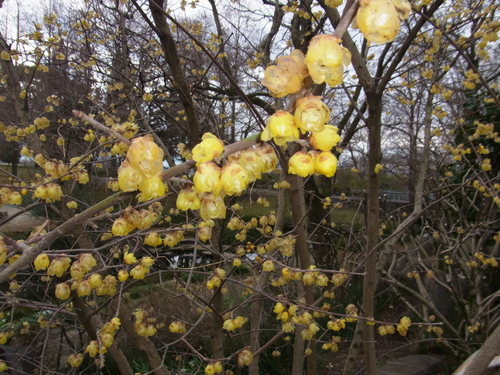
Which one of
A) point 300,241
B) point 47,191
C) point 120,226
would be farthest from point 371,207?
point 47,191

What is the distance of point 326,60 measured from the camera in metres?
0.75

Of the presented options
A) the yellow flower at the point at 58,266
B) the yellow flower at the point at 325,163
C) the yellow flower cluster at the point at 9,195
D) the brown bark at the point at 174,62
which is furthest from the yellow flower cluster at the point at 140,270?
the yellow flower at the point at 325,163

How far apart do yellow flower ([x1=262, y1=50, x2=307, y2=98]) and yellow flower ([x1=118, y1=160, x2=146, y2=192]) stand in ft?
1.23

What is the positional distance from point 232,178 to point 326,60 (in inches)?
12.5

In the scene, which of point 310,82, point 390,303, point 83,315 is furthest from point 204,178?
point 390,303

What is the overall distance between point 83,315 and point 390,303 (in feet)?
18.1

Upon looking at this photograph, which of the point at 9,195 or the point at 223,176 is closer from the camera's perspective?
the point at 223,176

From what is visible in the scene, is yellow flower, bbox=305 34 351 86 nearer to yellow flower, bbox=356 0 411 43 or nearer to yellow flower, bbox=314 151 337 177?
yellow flower, bbox=356 0 411 43

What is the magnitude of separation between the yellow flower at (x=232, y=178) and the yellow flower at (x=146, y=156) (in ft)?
0.54

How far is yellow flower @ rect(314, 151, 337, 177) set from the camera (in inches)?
33.3

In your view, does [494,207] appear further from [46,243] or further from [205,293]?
[46,243]

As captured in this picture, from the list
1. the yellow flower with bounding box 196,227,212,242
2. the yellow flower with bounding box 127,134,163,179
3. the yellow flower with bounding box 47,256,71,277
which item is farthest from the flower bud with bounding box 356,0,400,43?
the yellow flower with bounding box 196,227,212,242

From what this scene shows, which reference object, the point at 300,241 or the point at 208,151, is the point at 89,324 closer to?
the point at 300,241

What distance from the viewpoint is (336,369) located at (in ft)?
16.7
